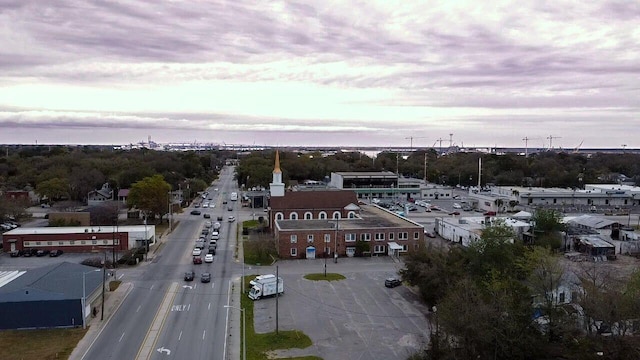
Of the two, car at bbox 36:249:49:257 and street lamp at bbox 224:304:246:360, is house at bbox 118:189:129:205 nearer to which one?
car at bbox 36:249:49:257

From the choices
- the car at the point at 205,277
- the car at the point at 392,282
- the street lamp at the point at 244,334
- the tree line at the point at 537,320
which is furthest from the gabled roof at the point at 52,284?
the tree line at the point at 537,320

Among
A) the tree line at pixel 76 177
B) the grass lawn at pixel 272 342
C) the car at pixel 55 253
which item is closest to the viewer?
the grass lawn at pixel 272 342

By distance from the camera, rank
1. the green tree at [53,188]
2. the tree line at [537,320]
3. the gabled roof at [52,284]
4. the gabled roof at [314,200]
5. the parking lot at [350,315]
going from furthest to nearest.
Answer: the green tree at [53,188], the gabled roof at [314,200], the gabled roof at [52,284], the parking lot at [350,315], the tree line at [537,320]

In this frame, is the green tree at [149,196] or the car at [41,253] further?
the green tree at [149,196]

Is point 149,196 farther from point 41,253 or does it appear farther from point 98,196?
point 98,196

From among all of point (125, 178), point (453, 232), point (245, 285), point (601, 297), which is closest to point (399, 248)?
point (453, 232)

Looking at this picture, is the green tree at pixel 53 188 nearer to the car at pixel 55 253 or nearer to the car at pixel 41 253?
the car at pixel 41 253

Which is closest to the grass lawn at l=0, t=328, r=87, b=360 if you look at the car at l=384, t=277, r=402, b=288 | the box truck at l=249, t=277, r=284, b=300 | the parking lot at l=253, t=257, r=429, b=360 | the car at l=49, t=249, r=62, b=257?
the parking lot at l=253, t=257, r=429, b=360
